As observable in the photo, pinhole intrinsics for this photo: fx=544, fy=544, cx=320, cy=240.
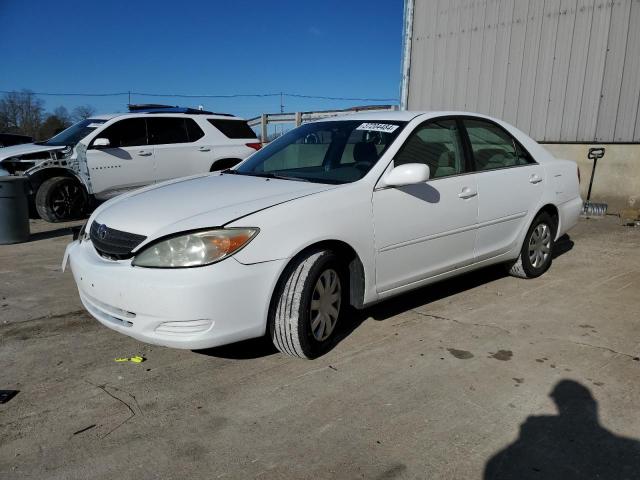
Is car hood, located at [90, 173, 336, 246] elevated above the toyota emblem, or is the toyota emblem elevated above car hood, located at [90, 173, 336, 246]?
car hood, located at [90, 173, 336, 246]

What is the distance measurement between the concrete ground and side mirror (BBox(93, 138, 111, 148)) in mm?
4434

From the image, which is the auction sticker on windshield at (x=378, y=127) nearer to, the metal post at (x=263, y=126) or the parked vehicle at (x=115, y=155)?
the parked vehicle at (x=115, y=155)

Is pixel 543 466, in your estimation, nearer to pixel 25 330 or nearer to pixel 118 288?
pixel 118 288

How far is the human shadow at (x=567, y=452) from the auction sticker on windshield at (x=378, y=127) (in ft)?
7.21

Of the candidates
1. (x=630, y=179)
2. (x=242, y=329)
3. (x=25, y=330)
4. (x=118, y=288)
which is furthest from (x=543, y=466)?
(x=630, y=179)

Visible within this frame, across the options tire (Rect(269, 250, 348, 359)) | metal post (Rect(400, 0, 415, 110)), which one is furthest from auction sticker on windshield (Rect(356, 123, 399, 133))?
metal post (Rect(400, 0, 415, 110))

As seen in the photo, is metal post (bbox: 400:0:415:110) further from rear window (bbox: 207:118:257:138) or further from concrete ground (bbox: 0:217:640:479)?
concrete ground (bbox: 0:217:640:479)

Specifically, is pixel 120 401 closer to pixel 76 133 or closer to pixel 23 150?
pixel 23 150

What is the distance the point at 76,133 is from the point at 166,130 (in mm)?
1426

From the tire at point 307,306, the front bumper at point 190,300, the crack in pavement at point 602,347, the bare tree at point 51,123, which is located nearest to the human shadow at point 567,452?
the crack in pavement at point 602,347

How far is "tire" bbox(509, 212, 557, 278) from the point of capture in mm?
5094

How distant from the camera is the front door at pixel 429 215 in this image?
3.67 metres

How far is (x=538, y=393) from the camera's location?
301 centimetres

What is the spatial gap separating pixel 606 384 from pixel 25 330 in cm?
388
